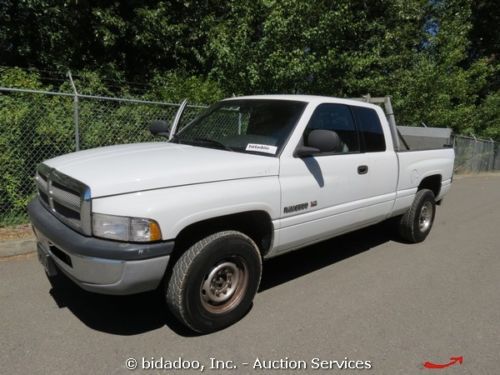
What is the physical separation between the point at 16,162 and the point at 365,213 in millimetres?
4494

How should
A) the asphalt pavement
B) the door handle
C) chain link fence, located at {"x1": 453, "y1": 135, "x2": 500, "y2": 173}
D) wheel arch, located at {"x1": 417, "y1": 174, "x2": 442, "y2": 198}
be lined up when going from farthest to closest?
chain link fence, located at {"x1": 453, "y1": 135, "x2": 500, "y2": 173}, wheel arch, located at {"x1": 417, "y1": 174, "x2": 442, "y2": 198}, the door handle, the asphalt pavement

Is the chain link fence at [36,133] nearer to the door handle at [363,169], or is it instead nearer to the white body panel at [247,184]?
the white body panel at [247,184]

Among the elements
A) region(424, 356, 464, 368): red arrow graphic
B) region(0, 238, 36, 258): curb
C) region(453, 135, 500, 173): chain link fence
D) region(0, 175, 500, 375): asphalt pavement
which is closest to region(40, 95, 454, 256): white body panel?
region(0, 175, 500, 375): asphalt pavement

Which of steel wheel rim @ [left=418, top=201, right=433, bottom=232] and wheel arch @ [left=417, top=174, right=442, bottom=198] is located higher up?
wheel arch @ [left=417, top=174, right=442, bottom=198]

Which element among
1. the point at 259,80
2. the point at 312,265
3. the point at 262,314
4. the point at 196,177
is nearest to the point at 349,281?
the point at 312,265

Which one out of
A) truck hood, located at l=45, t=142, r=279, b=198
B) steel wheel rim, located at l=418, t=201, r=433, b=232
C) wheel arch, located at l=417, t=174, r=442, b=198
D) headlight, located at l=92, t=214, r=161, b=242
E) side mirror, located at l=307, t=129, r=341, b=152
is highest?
side mirror, located at l=307, t=129, r=341, b=152

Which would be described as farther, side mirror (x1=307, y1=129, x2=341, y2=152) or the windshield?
the windshield

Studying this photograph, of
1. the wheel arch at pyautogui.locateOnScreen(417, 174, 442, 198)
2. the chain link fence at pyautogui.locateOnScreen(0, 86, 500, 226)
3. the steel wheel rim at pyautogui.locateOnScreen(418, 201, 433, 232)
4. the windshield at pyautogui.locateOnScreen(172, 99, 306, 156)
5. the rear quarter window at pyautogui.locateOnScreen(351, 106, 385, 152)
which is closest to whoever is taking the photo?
the windshield at pyautogui.locateOnScreen(172, 99, 306, 156)

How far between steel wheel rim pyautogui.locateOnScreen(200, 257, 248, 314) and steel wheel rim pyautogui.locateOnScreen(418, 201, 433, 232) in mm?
3295

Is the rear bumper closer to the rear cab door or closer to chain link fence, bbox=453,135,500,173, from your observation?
the rear cab door

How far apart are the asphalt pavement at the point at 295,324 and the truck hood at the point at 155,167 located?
1200 millimetres

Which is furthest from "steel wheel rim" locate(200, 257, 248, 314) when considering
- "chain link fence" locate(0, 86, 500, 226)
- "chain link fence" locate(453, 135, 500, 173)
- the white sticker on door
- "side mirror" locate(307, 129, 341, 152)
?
"chain link fence" locate(453, 135, 500, 173)

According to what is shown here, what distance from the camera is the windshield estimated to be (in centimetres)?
360

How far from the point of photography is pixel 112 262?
103 inches
